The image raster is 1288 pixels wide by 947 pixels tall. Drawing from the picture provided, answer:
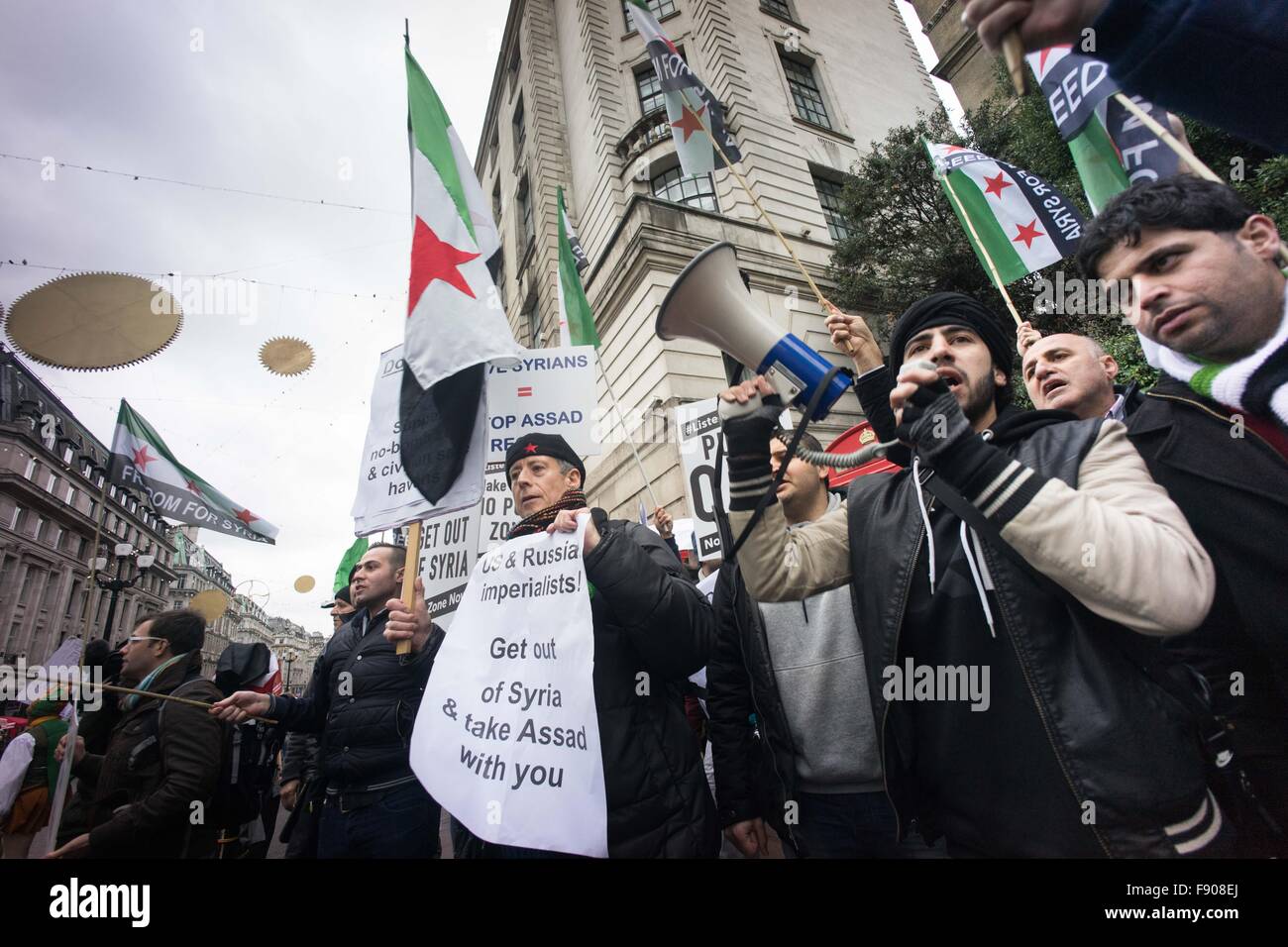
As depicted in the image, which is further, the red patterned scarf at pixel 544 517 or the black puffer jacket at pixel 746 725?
the red patterned scarf at pixel 544 517

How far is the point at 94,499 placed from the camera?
25.4m

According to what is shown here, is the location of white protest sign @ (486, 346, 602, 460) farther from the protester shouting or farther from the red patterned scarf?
the protester shouting

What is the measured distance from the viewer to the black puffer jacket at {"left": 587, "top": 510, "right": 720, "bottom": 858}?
5.69ft

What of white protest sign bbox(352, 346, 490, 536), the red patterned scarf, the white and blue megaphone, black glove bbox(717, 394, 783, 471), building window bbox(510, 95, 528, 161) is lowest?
black glove bbox(717, 394, 783, 471)

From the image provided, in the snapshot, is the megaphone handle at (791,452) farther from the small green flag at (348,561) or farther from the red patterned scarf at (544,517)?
the small green flag at (348,561)

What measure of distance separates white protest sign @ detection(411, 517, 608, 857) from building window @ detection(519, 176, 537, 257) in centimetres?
1604

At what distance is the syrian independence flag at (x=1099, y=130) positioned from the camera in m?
3.17

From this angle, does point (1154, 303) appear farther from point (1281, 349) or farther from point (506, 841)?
point (506, 841)

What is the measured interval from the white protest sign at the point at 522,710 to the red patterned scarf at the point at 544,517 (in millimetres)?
81

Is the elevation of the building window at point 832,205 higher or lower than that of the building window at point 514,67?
lower

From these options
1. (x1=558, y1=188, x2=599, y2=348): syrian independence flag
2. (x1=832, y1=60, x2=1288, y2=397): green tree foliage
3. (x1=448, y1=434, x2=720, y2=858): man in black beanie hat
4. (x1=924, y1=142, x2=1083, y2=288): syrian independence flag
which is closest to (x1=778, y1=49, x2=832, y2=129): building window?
(x1=832, y1=60, x2=1288, y2=397): green tree foliage

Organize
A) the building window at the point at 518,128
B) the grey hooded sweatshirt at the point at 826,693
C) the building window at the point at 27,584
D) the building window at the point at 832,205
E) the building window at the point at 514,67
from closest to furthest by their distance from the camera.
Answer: the grey hooded sweatshirt at the point at 826,693, the building window at the point at 832,205, the building window at the point at 518,128, the building window at the point at 514,67, the building window at the point at 27,584

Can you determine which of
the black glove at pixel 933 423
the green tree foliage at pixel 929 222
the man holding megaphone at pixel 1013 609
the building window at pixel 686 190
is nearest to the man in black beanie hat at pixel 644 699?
the man holding megaphone at pixel 1013 609

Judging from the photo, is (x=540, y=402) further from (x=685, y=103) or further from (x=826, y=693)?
(x=685, y=103)
